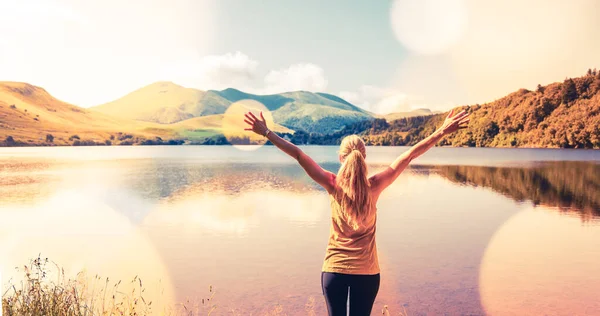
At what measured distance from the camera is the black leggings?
4.20 metres

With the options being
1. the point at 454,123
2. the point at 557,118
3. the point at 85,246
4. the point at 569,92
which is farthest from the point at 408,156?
the point at 569,92

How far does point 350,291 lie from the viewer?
421 cm

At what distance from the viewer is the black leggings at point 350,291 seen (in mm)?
4195

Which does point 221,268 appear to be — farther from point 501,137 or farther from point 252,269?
point 501,137

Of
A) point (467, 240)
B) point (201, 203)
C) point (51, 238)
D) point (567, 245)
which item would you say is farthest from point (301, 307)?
point (201, 203)

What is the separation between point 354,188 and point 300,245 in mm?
16098

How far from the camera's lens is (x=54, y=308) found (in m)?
8.23

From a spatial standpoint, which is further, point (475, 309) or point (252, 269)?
point (252, 269)

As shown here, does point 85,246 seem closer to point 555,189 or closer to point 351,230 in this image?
point 351,230

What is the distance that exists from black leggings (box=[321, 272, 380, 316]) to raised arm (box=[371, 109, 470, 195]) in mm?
897

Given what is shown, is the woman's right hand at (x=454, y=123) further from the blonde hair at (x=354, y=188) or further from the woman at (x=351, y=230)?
the blonde hair at (x=354, y=188)

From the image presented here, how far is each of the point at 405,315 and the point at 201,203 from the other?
2568 cm

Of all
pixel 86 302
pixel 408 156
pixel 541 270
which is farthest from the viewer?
pixel 541 270

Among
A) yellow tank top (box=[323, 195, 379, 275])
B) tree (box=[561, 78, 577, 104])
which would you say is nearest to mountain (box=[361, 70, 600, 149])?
tree (box=[561, 78, 577, 104])
